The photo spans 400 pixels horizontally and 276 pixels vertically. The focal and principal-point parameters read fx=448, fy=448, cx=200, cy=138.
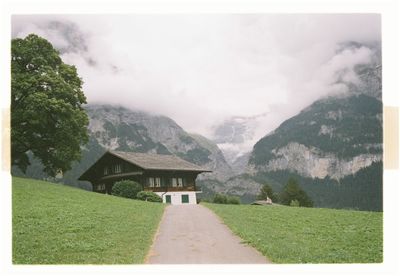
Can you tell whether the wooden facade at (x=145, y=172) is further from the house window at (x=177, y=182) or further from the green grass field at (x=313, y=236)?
the green grass field at (x=313, y=236)

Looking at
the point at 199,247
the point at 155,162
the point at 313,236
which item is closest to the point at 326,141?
the point at 155,162

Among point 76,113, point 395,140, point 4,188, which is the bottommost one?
point 4,188

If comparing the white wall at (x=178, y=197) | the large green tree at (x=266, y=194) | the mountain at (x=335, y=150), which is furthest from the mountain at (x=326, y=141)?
the white wall at (x=178, y=197)

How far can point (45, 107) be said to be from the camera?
28.0 meters

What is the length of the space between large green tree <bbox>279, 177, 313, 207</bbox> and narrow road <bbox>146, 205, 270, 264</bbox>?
1517 inches

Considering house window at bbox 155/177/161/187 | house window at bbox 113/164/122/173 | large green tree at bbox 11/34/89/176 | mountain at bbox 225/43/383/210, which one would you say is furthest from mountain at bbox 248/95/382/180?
large green tree at bbox 11/34/89/176

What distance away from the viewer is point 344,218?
2316cm

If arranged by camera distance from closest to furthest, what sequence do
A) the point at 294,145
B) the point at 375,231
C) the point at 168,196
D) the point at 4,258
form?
the point at 4,258 → the point at 375,231 → the point at 168,196 → the point at 294,145

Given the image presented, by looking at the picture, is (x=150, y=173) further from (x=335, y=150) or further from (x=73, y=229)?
(x=73, y=229)

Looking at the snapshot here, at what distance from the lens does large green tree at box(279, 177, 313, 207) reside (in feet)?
188

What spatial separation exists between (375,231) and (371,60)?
25.5 feet

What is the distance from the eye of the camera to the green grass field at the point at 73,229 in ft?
46.0

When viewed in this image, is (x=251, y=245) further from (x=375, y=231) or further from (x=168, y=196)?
(x=168, y=196)
